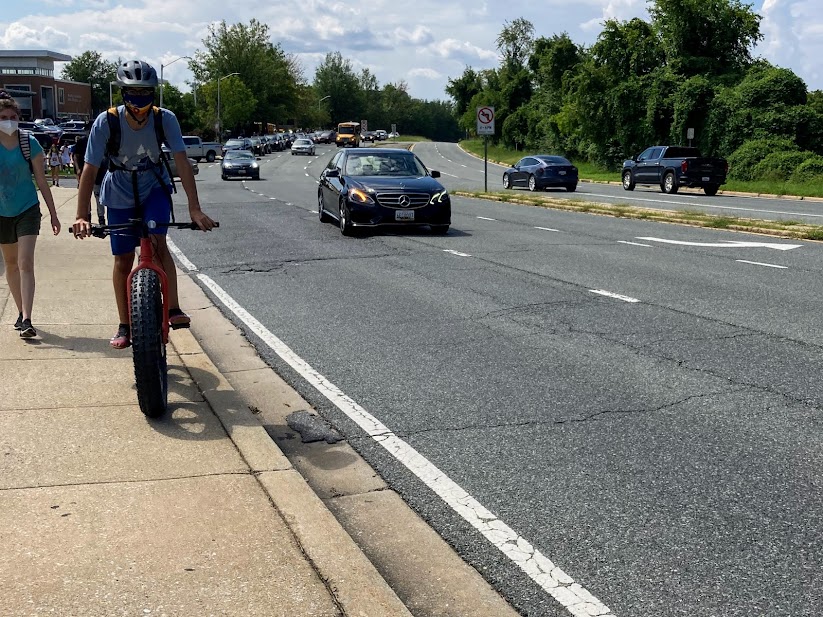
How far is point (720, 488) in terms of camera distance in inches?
191

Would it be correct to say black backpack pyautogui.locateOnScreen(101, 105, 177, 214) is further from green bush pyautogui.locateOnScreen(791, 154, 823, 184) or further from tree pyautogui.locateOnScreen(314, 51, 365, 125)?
tree pyautogui.locateOnScreen(314, 51, 365, 125)

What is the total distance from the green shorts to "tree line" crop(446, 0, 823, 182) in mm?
37740

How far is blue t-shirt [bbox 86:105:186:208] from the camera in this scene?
20.4 feet

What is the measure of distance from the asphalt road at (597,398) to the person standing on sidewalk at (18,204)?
1.92 metres

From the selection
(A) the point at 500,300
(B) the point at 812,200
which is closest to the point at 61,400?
(A) the point at 500,300

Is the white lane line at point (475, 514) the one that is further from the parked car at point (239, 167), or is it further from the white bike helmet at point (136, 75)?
the parked car at point (239, 167)

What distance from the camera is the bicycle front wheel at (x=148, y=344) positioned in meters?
5.66

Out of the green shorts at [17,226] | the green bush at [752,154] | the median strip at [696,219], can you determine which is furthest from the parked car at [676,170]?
the green shorts at [17,226]

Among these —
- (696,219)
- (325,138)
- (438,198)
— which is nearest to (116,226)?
(438,198)

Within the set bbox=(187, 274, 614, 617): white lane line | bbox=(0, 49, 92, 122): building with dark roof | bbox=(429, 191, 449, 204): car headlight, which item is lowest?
bbox=(187, 274, 614, 617): white lane line

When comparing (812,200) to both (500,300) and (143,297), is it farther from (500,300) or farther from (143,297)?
(143,297)

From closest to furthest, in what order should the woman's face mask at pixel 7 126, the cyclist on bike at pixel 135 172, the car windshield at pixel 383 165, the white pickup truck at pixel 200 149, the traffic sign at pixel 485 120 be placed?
1. the cyclist on bike at pixel 135 172
2. the woman's face mask at pixel 7 126
3. the car windshield at pixel 383 165
4. the traffic sign at pixel 485 120
5. the white pickup truck at pixel 200 149

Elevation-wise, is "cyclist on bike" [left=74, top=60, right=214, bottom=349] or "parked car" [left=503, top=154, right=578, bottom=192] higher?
"cyclist on bike" [left=74, top=60, right=214, bottom=349]

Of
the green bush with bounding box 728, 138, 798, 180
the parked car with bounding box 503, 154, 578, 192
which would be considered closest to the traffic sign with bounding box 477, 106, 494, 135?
the parked car with bounding box 503, 154, 578, 192
